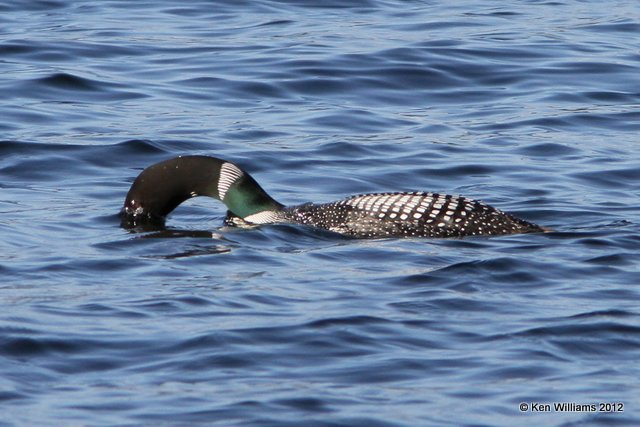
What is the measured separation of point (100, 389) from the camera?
16.9 feet

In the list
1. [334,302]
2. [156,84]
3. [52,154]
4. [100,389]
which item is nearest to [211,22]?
[156,84]

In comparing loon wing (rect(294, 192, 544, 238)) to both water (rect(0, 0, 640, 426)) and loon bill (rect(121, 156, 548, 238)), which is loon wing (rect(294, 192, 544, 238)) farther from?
water (rect(0, 0, 640, 426))

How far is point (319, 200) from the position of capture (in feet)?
28.9

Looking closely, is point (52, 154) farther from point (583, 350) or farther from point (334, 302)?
point (583, 350)

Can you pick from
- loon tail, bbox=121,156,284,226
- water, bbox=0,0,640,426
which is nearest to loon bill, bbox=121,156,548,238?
loon tail, bbox=121,156,284,226

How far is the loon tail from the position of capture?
8.14 metres

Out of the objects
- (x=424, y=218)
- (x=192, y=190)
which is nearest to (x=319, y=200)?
(x=192, y=190)

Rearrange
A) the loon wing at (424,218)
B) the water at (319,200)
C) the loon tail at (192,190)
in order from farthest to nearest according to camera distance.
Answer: the loon tail at (192,190), the loon wing at (424,218), the water at (319,200)

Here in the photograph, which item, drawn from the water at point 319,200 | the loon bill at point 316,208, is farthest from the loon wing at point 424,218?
the water at point 319,200

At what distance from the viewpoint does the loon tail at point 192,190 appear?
320 inches

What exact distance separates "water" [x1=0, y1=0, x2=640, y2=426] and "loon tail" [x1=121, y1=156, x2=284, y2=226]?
0.53 ft

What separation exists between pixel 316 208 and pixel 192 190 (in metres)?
0.78

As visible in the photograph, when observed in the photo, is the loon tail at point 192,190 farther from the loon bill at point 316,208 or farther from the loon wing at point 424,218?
the loon wing at point 424,218

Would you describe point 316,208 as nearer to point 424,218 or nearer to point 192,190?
point 424,218
